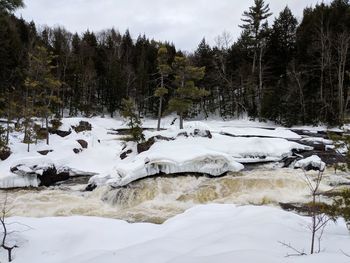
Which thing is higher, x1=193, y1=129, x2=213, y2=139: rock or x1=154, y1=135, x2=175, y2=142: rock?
x1=193, y1=129, x2=213, y2=139: rock

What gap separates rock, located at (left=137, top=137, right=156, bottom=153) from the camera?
21.8 metres

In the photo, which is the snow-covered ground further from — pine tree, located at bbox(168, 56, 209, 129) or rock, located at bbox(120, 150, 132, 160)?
pine tree, located at bbox(168, 56, 209, 129)

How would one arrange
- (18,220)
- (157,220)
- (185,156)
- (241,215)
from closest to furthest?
1. (241,215)
2. (18,220)
3. (157,220)
4. (185,156)

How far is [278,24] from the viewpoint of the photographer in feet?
152

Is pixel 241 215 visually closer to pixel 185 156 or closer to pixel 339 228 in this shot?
pixel 339 228

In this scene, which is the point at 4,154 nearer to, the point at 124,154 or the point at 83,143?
the point at 83,143

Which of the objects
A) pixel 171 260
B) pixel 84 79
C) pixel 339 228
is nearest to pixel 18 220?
pixel 171 260

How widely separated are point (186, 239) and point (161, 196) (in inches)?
288

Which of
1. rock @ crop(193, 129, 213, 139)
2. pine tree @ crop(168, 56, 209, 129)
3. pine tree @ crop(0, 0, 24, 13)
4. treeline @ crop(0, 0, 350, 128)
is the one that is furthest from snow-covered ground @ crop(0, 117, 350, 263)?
treeline @ crop(0, 0, 350, 128)

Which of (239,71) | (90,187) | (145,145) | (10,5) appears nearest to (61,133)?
(145,145)

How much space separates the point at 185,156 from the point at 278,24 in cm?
3577

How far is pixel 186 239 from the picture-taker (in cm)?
712

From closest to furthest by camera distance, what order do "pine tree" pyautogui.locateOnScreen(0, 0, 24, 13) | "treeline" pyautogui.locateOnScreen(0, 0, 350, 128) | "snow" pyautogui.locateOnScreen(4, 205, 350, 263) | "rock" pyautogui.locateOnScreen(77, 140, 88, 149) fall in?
"snow" pyautogui.locateOnScreen(4, 205, 350, 263)
"pine tree" pyautogui.locateOnScreen(0, 0, 24, 13)
"rock" pyautogui.locateOnScreen(77, 140, 88, 149)
"treeline" pyautogui.locateOnScreen(0, 0, 350, 128)

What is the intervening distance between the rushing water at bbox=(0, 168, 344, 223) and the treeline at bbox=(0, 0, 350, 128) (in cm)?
1466
